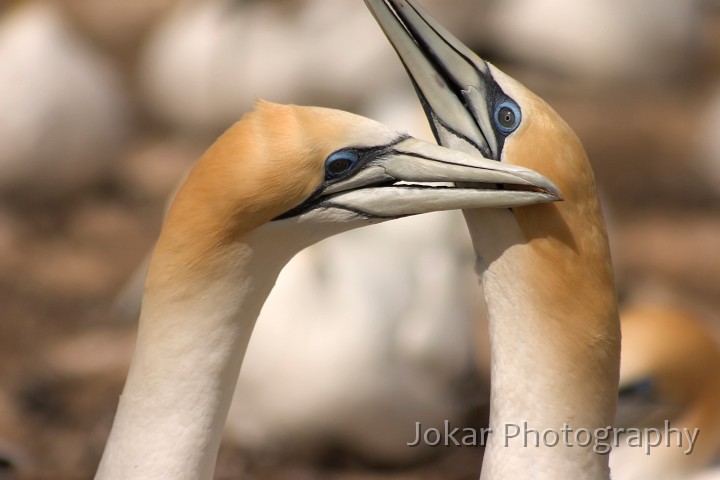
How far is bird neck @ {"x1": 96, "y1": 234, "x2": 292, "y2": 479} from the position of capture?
305 centimetres

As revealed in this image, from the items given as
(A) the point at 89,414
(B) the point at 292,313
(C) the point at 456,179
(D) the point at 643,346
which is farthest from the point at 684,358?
(A) the point at 89,414

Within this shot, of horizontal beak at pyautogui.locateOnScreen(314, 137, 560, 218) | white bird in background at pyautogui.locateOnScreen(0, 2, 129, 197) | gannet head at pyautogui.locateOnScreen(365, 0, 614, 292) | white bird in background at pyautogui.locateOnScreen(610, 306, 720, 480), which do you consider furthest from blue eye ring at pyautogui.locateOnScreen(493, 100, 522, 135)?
white bird in background at pyautogui.locateOnScreen(0, 2, 129, 197)

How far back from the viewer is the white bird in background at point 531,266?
3.00m

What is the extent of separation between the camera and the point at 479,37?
32.6 feet

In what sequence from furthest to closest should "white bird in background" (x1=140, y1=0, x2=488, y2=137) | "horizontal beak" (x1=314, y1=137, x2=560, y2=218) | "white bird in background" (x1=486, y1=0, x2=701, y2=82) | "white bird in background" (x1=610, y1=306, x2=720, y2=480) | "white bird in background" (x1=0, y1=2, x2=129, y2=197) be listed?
"white bird in background" (x1=486, y1=0, x2=701, y2=82), "white bird in background" (x1=140, y1=0, x2=488, y2=137), "white bird in background" (x1=0, y1=2, x2=129, y2=197), "white bird in background" (x1=610, y1=306, x2=720, y2=480), "horizontal beak" (x1=314, y1=137, x2=560, y2=218)

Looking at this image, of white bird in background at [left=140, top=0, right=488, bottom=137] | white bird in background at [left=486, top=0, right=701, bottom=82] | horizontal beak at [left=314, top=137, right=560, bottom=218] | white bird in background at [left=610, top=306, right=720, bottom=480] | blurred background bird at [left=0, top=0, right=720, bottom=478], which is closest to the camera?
horizontal beak at [left=314, top=137, right=560, bottom=218]

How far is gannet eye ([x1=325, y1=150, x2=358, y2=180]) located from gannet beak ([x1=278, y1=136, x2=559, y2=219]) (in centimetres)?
2

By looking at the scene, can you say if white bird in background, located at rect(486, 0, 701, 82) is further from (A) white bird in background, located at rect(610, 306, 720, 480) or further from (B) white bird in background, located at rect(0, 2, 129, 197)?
(A) white bird in background, located at rect(610, 306, 720, 480)

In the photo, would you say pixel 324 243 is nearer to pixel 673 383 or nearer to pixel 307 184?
pixel 673 383

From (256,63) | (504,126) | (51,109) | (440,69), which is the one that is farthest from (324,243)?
(256,63)

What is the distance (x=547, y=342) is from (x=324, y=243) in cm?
360

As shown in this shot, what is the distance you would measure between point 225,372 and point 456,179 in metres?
0.76

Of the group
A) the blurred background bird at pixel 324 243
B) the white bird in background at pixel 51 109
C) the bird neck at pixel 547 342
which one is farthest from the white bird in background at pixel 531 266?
the white bird in background at pixel 51 109

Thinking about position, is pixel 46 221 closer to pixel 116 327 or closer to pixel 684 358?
pixel 116 327
